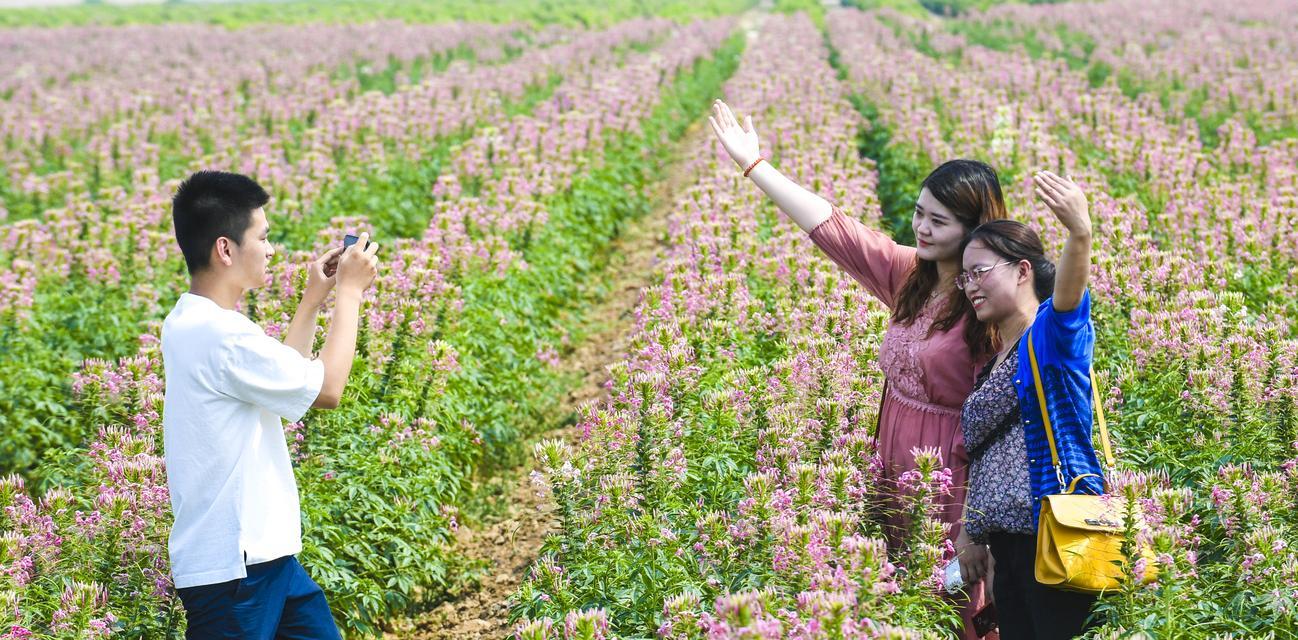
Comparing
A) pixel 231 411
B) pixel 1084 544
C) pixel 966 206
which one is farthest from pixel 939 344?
pixel 231 411

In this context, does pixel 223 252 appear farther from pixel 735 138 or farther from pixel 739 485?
pixel 739 485

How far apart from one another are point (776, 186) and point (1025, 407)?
4.92 ft

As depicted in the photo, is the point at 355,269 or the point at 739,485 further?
the point at 739,485

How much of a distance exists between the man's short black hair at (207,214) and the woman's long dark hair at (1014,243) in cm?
233

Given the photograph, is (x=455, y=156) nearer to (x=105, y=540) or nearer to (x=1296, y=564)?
(x=105, y=540)

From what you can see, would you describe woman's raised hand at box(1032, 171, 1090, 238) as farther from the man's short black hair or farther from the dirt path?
the dirt path

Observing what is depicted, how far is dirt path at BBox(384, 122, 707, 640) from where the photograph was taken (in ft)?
20.8

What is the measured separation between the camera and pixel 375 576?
19.7ft

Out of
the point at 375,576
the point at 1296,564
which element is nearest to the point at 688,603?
the point at 1296,564

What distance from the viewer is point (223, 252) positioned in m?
3.51

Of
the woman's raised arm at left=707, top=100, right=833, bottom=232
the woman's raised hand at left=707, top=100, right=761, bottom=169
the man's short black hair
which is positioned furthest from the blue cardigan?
the man's short black hair

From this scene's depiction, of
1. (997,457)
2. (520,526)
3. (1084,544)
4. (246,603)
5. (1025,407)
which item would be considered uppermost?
(1025,407)

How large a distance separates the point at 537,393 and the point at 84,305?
10.9 ft

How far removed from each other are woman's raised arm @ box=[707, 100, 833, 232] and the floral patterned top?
1046 millimetres
